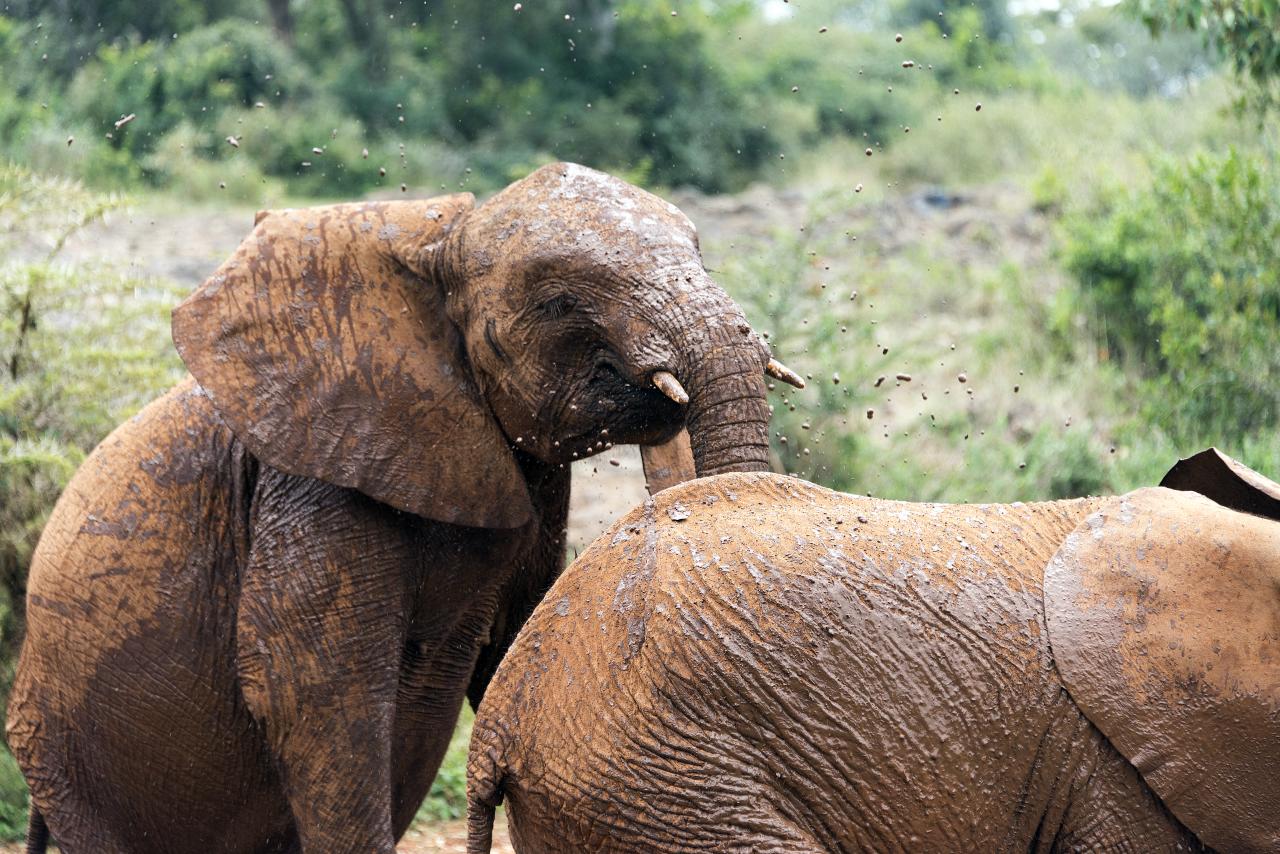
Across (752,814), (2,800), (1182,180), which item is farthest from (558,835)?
(1182,180)

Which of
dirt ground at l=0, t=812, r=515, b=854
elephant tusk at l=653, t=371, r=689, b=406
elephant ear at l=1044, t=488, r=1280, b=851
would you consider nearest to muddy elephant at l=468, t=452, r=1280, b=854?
Result: elephant ear at l=1044, t=488, r=1280, b=851

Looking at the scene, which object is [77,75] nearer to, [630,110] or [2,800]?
[630,110]

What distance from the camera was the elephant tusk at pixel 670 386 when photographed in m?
4.25

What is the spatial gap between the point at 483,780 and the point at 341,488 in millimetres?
1440

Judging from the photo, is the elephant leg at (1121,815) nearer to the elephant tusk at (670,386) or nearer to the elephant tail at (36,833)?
the elephant tusk at (670,386)

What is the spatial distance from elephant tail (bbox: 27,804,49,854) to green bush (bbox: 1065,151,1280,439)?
301 inches

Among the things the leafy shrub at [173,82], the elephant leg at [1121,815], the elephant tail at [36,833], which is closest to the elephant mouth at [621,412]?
the elephant leg at [1121,815]

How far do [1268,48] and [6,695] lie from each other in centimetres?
740

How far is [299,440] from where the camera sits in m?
4.82

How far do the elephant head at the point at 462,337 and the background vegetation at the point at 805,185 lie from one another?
57 cm

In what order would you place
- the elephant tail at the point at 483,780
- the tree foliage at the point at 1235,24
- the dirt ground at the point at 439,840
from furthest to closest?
the tree foliage at the point at 1235,24
the dirt ground at the point at 439,840
the elephant tail at the point at 483,780

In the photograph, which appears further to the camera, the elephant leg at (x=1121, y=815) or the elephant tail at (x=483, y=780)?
the elephant tail at (x=483, y=780)

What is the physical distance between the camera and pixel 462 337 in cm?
489

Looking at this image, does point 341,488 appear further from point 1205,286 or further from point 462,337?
point 1205,286
